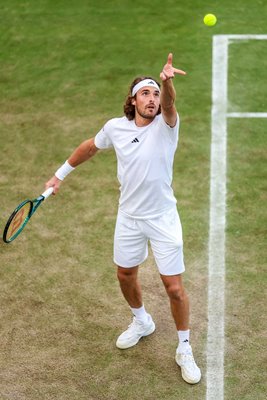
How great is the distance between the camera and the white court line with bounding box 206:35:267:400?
27.0ft

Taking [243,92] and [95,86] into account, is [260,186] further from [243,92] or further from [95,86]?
[95,86]

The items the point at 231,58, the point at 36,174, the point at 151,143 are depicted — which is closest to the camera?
the point at 151,143

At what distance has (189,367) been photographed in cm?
802

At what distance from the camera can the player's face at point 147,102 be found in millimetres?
7586

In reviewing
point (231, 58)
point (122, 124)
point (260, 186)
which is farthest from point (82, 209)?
point (231, 58)

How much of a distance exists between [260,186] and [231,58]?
3.37m

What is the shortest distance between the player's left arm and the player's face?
235 millimetres

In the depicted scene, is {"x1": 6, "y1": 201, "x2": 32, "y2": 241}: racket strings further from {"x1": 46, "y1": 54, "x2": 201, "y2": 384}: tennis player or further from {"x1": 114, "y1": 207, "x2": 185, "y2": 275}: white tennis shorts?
{"x1": 114, "y1": 207, "x2": 185, "y2": 275}: white tennis shorts

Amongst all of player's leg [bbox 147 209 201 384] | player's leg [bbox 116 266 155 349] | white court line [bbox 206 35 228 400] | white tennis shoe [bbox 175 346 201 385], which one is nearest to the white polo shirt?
player's leg [bbox 147 209 201 384]

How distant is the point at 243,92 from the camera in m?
12.5

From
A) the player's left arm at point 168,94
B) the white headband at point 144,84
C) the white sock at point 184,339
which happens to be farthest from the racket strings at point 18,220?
the white sock at point 184,339

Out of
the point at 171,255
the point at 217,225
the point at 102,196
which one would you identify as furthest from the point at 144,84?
the point at 102,196

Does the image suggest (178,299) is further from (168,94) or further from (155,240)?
(168,94)

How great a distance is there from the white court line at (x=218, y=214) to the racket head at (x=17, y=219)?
6.83 ft
